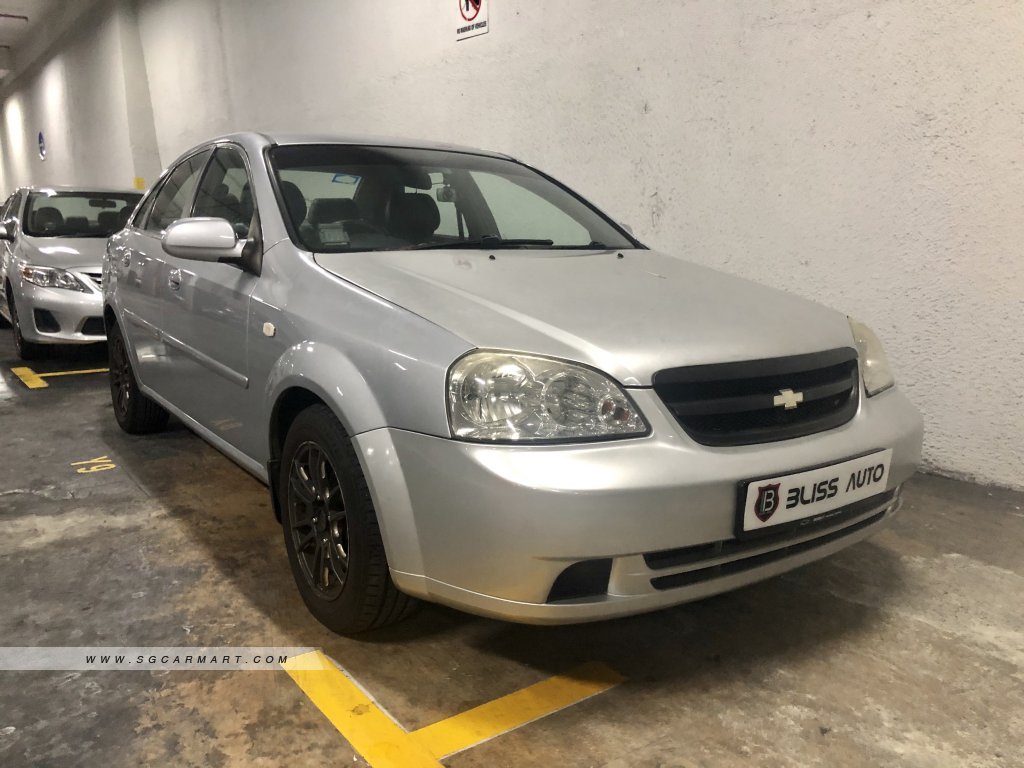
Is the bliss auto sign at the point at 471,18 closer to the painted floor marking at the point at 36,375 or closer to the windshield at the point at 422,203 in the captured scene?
the windshield at the point at 422,203

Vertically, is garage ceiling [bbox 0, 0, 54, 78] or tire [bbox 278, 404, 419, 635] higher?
garage ceiling [bbox 0, 0, 54, 78]

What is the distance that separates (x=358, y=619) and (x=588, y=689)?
1.81ft

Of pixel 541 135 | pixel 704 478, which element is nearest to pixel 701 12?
pixel 541 135

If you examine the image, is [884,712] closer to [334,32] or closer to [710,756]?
[710,756]

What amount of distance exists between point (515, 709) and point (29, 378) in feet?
15.4

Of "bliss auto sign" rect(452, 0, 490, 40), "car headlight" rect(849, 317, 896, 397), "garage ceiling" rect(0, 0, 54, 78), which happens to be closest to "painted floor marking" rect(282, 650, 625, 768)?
"car headlight" rect(849, 317, 896, 397)

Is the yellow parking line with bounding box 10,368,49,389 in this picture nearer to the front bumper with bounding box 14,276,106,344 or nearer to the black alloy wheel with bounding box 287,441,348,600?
the front bumper with bounding box 14,276,106,344

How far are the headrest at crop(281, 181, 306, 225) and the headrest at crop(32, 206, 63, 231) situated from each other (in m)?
4.26

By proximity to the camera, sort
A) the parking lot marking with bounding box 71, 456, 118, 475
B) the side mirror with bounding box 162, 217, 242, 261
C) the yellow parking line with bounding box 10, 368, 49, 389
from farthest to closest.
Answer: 1. the yellow parking line with bounding box 10, 368, 49, 389
2. the parking lot marking with bounding box 71, 456, 118, 475
3. the side mirror with bounding box 162, 217, 242, 261

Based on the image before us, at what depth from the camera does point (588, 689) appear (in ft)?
5.61

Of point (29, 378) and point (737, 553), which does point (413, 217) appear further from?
point (29, 378)

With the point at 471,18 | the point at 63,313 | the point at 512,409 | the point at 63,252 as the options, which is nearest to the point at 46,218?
the point at 63,252

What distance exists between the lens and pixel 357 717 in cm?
160

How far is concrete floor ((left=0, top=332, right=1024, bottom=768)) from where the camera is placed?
1.52m
